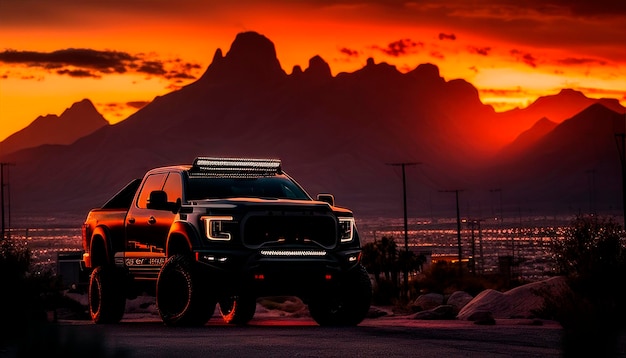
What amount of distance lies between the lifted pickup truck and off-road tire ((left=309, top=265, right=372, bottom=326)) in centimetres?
2

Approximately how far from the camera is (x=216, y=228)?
19703 millimetres

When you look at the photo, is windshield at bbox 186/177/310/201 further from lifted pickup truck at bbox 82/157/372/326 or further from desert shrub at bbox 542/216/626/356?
desert shrub at bbox 542/216/626/356

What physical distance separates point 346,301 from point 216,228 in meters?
2.81

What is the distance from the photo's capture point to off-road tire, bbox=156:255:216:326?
64.7 ft

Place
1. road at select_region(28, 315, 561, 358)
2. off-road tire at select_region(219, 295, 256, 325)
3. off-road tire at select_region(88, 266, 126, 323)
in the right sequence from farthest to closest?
off-road tire at select_region(219, 295, 256, 325)
off-road tire at select_region(88, 266, 126, 323)
road at select_region(28, 315, 561, 358)

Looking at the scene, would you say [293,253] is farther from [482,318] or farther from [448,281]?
[448,281]

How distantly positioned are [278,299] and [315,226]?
53871mm

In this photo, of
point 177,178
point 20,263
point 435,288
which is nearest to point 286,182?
point 177,178

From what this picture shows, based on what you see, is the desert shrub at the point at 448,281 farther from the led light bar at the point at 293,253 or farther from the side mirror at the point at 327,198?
the led light bar at the point at 293,253

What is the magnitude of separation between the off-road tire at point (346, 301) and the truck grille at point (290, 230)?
2.58ft

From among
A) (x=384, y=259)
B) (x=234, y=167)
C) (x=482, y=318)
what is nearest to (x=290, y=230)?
(x=234, y=167)

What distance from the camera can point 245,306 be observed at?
23.6m

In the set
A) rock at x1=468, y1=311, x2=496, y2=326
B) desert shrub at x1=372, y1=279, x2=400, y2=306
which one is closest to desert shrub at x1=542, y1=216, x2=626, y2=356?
rock at x1=468, y1=311, x2=496, y2=326

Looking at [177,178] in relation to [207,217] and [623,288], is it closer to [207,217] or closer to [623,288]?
[207,217]
